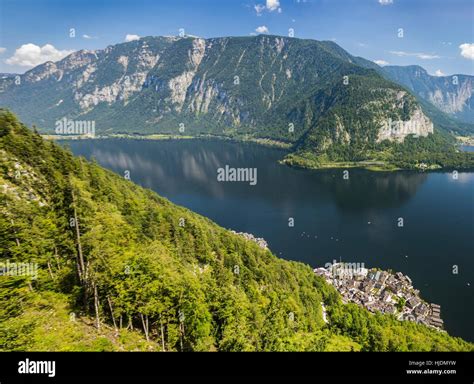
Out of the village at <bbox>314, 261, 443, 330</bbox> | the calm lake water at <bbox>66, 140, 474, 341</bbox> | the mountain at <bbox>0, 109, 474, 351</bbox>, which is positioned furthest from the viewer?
the calm lake water at <bbox>66, 140, 474, 341</bbox>

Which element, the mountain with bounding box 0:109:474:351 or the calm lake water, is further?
the calm lake water

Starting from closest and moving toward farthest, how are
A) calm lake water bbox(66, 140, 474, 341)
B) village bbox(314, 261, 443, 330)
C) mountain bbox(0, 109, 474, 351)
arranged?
mountain bbox(0, 109, 474, 351) < village bbox(314, 261, 443, 330) < calm lake water bbox(66, 140, 474, 341)

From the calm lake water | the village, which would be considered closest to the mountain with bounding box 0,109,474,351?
the village

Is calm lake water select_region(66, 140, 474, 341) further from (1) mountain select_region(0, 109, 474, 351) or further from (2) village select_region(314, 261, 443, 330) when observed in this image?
(1) mountain select_region(0, 109, 474, 351)

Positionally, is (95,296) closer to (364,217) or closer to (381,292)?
(381,292)
